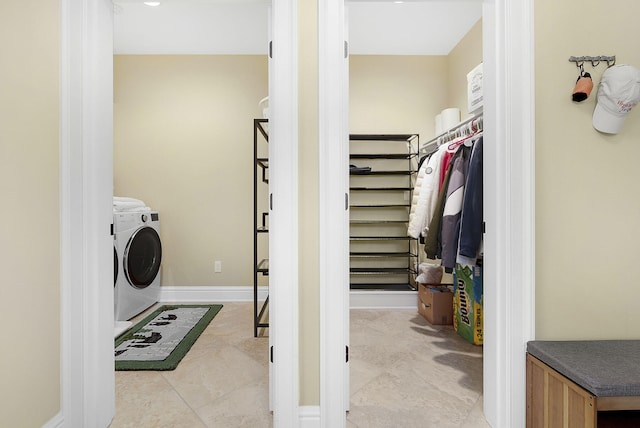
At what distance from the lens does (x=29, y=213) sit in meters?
1.11

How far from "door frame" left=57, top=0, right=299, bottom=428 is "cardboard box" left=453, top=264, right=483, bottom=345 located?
1.49 metres

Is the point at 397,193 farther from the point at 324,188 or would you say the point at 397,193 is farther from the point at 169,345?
the point at 169,345

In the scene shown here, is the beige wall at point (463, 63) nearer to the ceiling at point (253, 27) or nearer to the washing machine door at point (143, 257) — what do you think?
the ceiling at point (253, 27)

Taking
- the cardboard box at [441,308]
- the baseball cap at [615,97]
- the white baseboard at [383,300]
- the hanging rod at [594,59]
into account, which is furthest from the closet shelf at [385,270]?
the hanging rod at [594,59]

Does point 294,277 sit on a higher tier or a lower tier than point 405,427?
higher

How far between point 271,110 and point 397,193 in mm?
2364

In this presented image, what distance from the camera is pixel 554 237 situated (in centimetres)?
133

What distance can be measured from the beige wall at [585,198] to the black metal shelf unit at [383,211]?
1.96 meters

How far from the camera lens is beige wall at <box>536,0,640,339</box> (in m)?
1.32

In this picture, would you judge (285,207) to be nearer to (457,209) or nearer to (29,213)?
(29,213)

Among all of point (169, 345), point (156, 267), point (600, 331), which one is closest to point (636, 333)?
point (600, 331)

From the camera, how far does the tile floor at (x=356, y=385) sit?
1.44 metres

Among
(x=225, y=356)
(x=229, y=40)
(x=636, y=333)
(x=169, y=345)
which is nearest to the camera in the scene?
(x=636, y=333)

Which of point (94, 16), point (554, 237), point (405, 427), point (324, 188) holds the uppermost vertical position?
point (94, 16)
